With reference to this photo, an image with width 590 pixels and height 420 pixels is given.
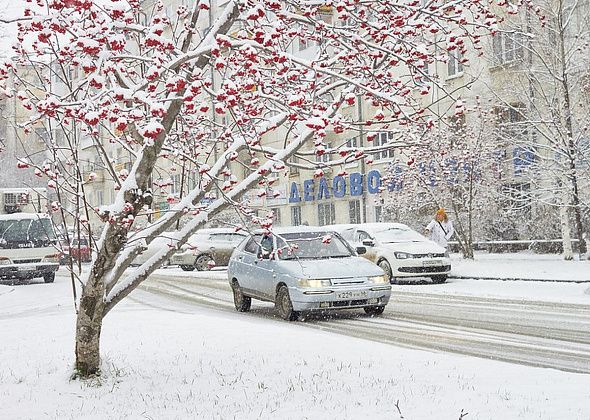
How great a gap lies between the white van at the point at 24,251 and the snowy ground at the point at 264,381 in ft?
51.7

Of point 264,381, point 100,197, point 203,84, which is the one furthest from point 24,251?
point 100,197

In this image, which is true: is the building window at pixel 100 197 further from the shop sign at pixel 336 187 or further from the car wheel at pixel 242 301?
the car wheel at pixel 242 301

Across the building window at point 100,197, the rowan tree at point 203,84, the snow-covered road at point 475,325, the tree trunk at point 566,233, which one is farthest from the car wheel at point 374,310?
the building window at point 100,197

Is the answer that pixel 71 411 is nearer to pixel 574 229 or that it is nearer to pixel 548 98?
pixel 548 98

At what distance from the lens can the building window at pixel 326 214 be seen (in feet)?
151

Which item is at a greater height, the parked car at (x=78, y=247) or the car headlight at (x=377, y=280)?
the parked car at (x=78, y=247)

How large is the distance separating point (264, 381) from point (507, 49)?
21213 millimetres

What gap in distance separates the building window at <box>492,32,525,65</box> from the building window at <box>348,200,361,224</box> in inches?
695

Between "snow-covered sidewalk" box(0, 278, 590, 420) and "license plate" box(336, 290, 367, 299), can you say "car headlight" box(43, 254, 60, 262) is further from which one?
"snow-covered sidewalk" box(0, 278, 590, 420)

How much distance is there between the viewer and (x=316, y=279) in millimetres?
13906

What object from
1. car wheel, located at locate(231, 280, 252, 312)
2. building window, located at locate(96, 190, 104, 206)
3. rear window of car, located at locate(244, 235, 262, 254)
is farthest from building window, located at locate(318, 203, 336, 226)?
car wheel, located at locate(231, 280, 252, 312)

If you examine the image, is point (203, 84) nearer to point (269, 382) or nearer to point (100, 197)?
point (269, 382)

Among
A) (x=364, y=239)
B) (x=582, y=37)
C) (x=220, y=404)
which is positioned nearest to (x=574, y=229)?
(x=582, y=37)

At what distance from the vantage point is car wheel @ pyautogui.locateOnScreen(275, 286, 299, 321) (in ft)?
46.4
